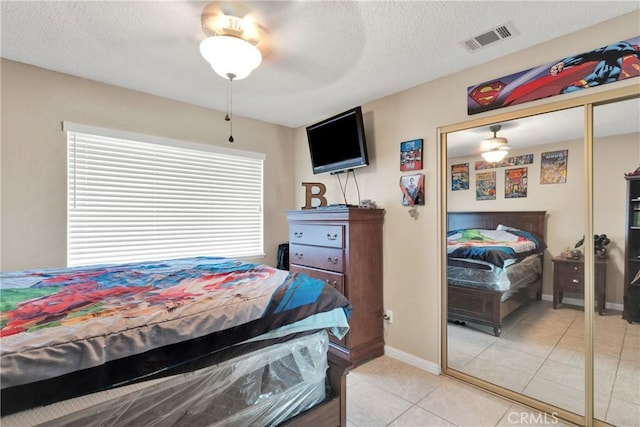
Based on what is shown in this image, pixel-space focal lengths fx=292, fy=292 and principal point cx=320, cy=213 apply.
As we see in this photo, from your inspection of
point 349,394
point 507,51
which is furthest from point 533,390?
point 507,51

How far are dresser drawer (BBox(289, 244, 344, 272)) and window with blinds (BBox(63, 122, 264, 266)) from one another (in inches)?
28.2

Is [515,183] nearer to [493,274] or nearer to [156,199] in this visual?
[493,274]

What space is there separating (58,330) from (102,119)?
2.28m

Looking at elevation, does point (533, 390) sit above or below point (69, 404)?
below

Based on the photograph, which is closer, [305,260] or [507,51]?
[507,51]

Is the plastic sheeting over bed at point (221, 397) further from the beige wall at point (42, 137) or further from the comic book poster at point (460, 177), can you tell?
the beige wall at point (42, 137)

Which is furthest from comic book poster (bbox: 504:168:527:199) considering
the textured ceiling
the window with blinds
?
the window with blinds

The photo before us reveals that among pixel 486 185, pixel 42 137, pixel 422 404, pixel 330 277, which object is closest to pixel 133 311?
pixel 330 277

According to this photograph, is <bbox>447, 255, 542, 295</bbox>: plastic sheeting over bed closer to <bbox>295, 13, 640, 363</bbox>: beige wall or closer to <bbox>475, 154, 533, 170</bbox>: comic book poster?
<bbox>295, 13, 640, 363</bbox>: beige wall

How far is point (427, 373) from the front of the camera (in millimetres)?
2432

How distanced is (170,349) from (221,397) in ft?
1.16

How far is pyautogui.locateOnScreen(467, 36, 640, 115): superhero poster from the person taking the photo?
165cm

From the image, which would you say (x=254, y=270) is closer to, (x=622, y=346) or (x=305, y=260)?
(x=305, y=260)
